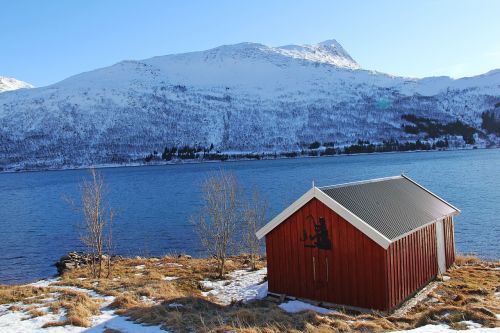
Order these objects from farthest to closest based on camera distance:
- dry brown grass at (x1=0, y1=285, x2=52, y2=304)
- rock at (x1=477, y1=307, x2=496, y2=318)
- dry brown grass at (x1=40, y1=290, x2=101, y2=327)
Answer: dry brown grass at (x1=0, y1=285, x2=52, y2=304) < dry brown grass at (x1=40, y1=290, x2=101, y2=327) < rock at (x1=477, y1=307, x2=496, y2=318)

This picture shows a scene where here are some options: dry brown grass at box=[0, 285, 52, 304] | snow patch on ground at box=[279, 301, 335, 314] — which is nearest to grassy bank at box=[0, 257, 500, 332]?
dry brown grass at box=[0, 285, 52, 304]

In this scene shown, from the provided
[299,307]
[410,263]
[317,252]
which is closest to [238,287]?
[299,307]

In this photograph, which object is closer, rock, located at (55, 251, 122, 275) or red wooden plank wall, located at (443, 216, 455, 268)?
red wooden plank wall, located at (443, 216, 455, 268)

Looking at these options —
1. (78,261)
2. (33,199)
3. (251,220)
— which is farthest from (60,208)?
(251,220)

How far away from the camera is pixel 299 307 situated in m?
17.5

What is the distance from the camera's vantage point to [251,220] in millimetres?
28531

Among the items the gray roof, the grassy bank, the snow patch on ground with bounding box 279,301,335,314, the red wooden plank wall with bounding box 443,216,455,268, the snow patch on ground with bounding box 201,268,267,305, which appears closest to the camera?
the grassy bank

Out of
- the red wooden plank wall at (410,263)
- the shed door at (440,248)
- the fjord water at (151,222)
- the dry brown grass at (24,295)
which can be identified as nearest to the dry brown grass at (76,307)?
the dry brown grass at (24,295)

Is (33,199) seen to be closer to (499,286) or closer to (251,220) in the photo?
(251,220)

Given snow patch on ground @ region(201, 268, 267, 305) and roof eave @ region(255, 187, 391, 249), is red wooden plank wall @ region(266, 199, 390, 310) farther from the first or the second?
snow patch on ground @ region(201, 268, 267, 305)

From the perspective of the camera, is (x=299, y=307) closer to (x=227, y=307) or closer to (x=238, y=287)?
(x=227, y=307)

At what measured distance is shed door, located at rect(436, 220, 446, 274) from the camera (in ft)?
69.6

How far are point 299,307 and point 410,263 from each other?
15.6 feet

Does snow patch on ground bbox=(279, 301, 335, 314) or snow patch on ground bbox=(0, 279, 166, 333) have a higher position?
snow patch on ground bbox=(0, 279, 166, 333)
